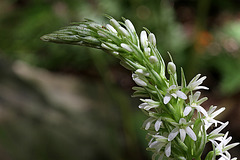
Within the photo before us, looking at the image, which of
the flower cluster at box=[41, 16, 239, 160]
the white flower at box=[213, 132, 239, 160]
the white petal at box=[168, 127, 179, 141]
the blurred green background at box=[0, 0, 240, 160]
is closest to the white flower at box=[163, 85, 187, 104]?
the flower cluster at box=[41, 16, 239, 160]

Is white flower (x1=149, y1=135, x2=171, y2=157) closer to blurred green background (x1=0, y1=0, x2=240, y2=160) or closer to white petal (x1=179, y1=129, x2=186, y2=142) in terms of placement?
white petal (x1=179, y1=129, x2=186, y2=142)

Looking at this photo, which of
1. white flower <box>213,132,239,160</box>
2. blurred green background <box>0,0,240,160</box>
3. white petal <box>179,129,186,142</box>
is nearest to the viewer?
white petal <box>179,129,186,142</box>

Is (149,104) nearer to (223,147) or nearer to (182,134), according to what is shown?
(182,134)

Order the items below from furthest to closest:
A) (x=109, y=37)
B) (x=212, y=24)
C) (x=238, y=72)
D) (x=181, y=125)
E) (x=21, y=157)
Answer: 1. (x=212, y=24)
2. (x=238, y=72)
3. (x=21, y=157)
4. (x=109, y=37)
5. (x=181, y=125)

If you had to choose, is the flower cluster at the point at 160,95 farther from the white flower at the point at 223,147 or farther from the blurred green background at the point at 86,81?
the blurred green background at the point at 86,81

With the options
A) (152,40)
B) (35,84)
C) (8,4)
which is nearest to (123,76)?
(35,84)

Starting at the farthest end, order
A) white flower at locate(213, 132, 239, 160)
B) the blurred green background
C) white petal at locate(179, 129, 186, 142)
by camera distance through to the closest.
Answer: the blurred green background < white flower at locate(213, 132, 239, 160) < white petal at locate(179, 129, 186, 142)

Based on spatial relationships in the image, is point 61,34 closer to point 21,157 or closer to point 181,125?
point 181,125

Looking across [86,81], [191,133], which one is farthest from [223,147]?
[86,81]
